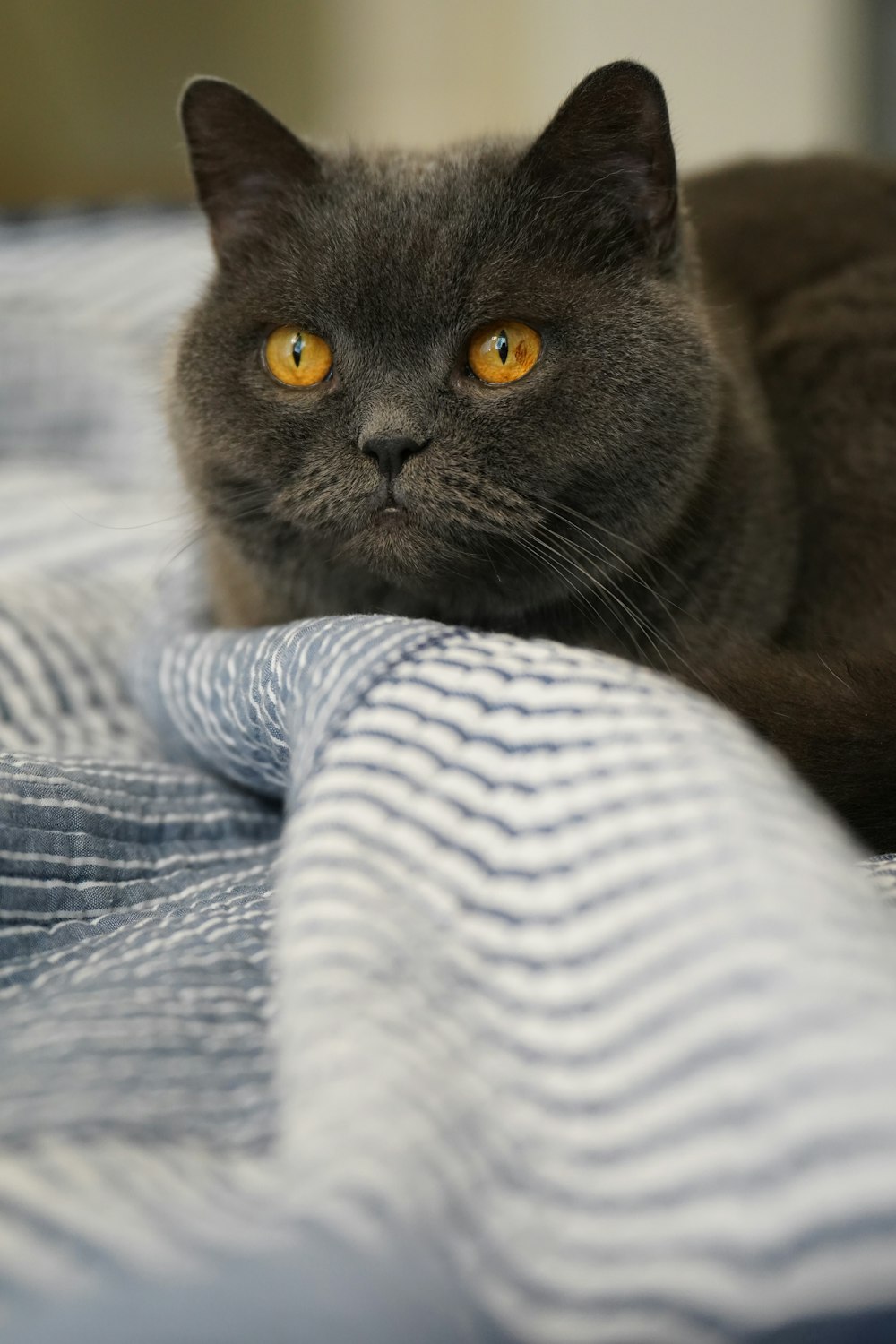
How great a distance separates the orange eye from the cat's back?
564 mm

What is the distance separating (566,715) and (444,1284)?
0.28 m

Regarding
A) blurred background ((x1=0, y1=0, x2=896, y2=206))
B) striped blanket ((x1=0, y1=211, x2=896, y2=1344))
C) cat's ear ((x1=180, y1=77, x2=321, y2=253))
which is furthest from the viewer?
blurred background ((x1=0, y1=0, x2=896, y2=206))

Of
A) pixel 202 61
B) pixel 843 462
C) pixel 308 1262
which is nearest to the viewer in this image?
pixel 308 1262

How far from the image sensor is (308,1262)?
1.18 feet

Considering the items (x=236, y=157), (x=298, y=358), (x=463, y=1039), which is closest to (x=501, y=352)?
(x=298, y=358)

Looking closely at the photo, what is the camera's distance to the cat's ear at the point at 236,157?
943 mm

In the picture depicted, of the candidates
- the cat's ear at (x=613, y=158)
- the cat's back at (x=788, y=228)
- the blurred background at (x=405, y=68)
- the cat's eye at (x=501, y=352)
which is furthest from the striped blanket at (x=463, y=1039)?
the blurred background at (x=405, y=68)

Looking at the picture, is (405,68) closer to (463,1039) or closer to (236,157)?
(236,157)

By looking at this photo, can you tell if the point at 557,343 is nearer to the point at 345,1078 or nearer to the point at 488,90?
the point at 345,1078

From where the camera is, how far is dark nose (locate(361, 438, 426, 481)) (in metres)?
0.80

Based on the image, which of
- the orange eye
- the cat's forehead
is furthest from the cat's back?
the orange eye

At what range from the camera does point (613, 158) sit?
90 centimetres

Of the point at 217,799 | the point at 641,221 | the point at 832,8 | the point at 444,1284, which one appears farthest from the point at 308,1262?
the point at 832,8

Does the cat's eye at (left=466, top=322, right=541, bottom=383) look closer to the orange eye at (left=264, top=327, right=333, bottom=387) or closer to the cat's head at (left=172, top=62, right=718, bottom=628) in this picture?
the cat's head at (left=172, top=62, right=718, bottom=628)
